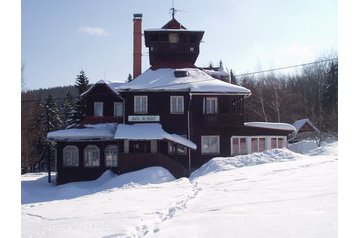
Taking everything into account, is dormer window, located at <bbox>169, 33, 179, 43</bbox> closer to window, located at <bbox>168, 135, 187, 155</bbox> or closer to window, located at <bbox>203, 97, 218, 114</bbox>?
window, located at <bbox>203, 97, 218, 114</bbox>

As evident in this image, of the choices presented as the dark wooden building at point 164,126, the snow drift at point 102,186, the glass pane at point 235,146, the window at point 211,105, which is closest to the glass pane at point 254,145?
the dark wooden building at point 164,126

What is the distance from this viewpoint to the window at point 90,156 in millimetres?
22984

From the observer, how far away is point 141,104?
22719 mm

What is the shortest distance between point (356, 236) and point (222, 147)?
18.7 metres

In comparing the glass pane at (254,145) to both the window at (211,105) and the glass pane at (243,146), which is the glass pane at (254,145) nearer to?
the glass pane at (243,146)

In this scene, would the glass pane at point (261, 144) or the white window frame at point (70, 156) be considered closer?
the white window frame at point (70, 156)

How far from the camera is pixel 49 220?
7910 mm

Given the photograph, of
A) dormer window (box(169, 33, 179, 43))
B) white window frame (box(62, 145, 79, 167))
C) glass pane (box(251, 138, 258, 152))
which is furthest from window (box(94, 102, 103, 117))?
glass pane (box(251, 138, 258, 152))

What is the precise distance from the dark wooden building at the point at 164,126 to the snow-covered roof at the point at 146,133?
52 mm

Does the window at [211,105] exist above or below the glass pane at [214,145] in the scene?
above

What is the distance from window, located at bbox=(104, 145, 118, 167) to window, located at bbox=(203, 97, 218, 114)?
223 inches

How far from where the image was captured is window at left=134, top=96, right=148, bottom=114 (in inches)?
893
